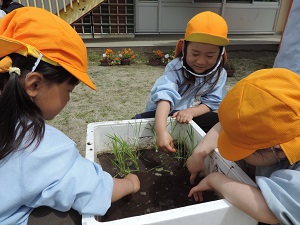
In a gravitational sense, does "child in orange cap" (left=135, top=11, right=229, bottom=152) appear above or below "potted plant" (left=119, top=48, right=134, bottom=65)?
above

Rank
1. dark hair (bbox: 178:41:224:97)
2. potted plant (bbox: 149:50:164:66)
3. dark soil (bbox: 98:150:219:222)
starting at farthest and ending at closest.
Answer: potted plant (bbox: 149:50:164:66), dark hair (bbox: 178:41:224:97), dark soil (bbox: 98:150:219:222)

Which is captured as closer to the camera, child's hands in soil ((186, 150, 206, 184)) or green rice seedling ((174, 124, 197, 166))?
child's hands in soil ((186, 150, 206, 184))

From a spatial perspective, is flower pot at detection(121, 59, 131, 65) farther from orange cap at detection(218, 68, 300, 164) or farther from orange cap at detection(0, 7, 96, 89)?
orange cap at detection(218, 68, 300, 164)

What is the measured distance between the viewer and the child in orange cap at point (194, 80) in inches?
51.1

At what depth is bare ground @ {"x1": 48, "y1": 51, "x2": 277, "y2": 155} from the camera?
253 centimetres

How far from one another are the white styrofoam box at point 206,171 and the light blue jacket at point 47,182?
63mm

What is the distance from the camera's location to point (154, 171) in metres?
1.16

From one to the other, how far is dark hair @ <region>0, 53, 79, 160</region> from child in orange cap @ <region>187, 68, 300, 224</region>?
55cm

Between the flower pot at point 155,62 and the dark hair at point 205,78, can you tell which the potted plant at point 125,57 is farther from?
the dark hair at point 205,78

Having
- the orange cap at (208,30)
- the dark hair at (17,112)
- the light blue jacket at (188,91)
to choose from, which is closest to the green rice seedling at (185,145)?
the light blue jacket at (188,91)

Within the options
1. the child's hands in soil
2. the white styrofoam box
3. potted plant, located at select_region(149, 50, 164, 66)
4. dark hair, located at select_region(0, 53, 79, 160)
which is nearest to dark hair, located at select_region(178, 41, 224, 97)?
the white styrofoam box

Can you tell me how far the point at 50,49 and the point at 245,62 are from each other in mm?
5328

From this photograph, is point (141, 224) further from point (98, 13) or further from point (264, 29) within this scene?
point (264, 29)

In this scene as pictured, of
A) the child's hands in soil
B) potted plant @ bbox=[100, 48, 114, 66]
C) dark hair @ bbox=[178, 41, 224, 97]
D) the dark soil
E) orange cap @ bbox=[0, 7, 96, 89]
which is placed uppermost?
orange cap @ bbox=[0, 7, 96, 89]
